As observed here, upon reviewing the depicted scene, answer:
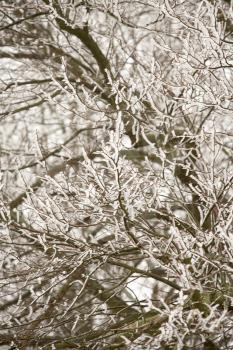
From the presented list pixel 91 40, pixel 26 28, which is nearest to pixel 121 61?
pixel 91 40

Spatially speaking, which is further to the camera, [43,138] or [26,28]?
[43,138]

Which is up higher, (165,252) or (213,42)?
(213,42)

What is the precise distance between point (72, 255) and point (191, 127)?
2383 mm

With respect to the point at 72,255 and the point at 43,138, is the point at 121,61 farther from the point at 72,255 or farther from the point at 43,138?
the point at 72,255

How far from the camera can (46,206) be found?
453cm

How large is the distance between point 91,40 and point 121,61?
93 centimetres

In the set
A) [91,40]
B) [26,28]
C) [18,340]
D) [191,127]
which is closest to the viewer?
[18,340]

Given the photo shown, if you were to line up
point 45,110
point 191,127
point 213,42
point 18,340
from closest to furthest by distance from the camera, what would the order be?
point 213,42 → point 18,340 → point 191,127 → point 45,110

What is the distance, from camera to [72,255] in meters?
4.77

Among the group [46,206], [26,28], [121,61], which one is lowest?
[46,206]

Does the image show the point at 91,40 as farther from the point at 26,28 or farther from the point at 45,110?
the point at 45,110

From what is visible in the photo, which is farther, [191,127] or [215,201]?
[191,127]

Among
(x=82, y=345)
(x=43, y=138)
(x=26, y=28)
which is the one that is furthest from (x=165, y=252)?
(x=43, y=138)

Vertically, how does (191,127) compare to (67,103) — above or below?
below
